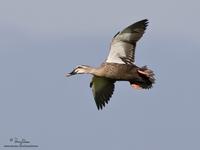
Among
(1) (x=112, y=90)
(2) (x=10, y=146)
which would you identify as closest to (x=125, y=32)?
(1) (x=112, y=90)

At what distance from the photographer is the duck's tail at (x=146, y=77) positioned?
3375cm

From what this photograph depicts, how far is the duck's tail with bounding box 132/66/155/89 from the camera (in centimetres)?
3375

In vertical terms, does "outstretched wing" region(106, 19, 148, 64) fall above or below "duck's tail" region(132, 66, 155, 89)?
above

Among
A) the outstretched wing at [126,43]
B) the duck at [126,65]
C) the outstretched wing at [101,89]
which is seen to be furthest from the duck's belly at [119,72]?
the outstretched wing at [101,89]

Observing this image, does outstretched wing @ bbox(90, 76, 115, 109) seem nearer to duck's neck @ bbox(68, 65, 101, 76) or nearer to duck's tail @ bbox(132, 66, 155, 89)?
duck's neck @ bbox(68, 65, 101, 76)

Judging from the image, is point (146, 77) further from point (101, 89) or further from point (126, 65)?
point (101, 89)

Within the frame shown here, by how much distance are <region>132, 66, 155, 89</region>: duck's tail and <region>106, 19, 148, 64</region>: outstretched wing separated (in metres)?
0.55

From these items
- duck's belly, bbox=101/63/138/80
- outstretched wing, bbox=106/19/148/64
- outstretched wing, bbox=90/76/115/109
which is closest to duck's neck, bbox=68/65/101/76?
duck's belly, bbox=101/63/138/80

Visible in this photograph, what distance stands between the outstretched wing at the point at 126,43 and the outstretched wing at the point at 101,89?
1.38 m

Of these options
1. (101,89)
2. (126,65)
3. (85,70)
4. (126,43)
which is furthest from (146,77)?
(101,89)

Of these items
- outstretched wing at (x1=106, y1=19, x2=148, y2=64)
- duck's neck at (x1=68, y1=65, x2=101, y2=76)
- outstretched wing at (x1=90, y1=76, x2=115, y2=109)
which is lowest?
outstretched wing at (x1=90, y1=76, x2=115, y2=109)

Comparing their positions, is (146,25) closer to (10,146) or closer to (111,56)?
(111,56)

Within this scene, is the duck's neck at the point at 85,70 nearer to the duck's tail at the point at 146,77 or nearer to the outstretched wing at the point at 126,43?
the outstretched wing at the point at 126,43

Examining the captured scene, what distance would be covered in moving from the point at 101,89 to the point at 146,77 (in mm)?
2502
